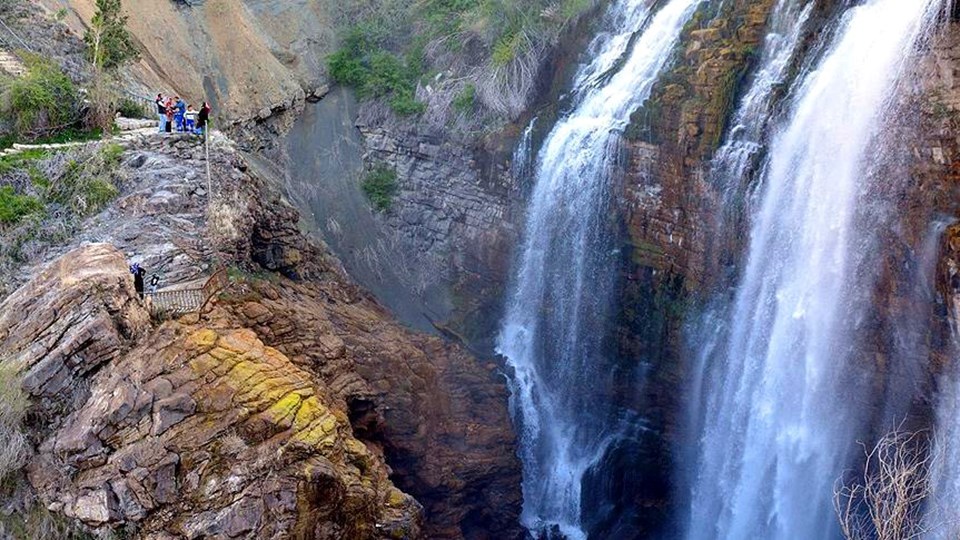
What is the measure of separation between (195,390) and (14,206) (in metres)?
6.13

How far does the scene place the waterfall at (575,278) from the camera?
20.1 meters

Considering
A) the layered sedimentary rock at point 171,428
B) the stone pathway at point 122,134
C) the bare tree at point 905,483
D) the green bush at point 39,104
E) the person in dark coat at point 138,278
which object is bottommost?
the bare tree at point 905,483

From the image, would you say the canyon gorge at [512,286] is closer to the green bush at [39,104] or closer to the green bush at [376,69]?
the green bush at [376,69]

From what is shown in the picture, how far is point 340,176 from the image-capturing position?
25828 mm

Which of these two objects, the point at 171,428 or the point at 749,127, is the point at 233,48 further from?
the point at 171,428

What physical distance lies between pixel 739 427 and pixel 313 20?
20575mm

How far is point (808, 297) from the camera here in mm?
16188

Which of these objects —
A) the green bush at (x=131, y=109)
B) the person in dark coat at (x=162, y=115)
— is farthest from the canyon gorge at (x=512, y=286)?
the person in dark coat at (x=162, y=115)

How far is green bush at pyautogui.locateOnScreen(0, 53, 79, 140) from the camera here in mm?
17344

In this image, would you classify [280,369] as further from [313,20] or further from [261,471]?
[313,20]

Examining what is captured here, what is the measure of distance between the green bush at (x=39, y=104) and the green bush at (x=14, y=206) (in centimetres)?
278

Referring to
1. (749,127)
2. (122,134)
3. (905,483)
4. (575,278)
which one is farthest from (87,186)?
(905,483)

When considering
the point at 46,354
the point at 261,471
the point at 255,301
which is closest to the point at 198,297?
the point at 255,301

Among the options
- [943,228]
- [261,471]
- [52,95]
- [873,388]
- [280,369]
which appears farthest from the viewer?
[52,95]
